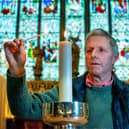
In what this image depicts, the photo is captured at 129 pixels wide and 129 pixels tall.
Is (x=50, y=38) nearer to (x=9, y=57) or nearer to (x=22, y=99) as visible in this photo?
(x=22, y=99)

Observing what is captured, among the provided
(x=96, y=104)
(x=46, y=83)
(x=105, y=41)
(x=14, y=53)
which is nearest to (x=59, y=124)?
(x=14, y=53)

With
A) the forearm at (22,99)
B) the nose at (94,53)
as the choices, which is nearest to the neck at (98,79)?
the nose at (94,53)

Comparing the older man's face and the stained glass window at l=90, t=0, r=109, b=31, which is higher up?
the stained glass window at l=90, t=0, r=109, b=31

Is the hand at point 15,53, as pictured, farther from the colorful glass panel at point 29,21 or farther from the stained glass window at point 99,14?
the stained glass window at point 99,14

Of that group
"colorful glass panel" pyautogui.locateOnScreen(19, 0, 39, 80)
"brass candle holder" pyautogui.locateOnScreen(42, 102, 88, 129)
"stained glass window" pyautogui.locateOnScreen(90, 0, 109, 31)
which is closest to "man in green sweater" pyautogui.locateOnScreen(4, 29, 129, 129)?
"brass candle holder" pyautogui.locateOnScreen(42, 102, 88, 129)

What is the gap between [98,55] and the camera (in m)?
1.25

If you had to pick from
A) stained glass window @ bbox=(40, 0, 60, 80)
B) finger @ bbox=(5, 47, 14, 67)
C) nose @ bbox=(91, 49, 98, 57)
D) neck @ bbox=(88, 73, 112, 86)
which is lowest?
neck @ bbox=(88, 73, 112, 86)

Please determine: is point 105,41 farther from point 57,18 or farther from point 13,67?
point 57,18

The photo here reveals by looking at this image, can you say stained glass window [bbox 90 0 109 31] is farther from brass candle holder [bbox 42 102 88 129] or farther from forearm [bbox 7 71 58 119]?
brass candle holder [bbox 42 102 88 129]

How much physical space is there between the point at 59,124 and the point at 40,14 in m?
5.82

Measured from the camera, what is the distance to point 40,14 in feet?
20.4

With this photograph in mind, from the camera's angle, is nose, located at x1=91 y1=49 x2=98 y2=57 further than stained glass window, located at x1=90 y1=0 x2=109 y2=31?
No

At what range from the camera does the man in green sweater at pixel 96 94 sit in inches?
35.3

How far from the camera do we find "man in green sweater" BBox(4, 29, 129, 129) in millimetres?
896
